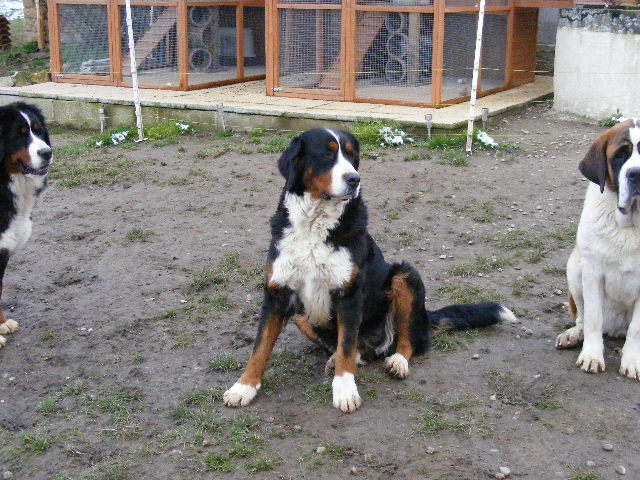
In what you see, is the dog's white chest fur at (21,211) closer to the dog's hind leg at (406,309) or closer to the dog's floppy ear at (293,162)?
the dog's floppy ear at (293,162)

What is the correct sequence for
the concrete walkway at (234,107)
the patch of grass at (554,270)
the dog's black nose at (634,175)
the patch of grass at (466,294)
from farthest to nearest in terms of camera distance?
1. the concrete walkway at (234,107)
2. the patch of grass at (554,270)
3. the patch of grass at (466,294)
4. the dog's black nose at (634,175)

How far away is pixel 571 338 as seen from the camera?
4.81 meters

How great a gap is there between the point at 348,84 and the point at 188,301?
5.90m

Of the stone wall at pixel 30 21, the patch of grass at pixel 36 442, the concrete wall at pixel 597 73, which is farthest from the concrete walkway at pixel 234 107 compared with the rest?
the patch of grass at pixel 36 442

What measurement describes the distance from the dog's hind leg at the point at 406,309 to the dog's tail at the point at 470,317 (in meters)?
0.33

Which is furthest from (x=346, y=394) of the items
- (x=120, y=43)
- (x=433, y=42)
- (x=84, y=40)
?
(x=84, y=40)

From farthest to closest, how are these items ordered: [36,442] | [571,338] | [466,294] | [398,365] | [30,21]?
[30,21]
[466,294]
[571,338]
[398,365]
[36,442]

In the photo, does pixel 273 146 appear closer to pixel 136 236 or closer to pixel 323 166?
pixel 136 236

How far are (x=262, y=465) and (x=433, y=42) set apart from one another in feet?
25.3

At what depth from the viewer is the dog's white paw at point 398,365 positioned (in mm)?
4555

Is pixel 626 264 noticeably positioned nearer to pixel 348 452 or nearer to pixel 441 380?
pixel 441 380

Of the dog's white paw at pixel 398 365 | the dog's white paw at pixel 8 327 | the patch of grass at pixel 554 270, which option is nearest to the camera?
the dog's white paw at pixel 398 365

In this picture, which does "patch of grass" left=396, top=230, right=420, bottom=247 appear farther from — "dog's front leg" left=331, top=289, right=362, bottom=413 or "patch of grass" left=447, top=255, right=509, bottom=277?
"dog's front leg" left=331, top=289, right=362, bottom=413

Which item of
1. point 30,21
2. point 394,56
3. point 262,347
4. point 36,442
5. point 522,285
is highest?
point 30,21
